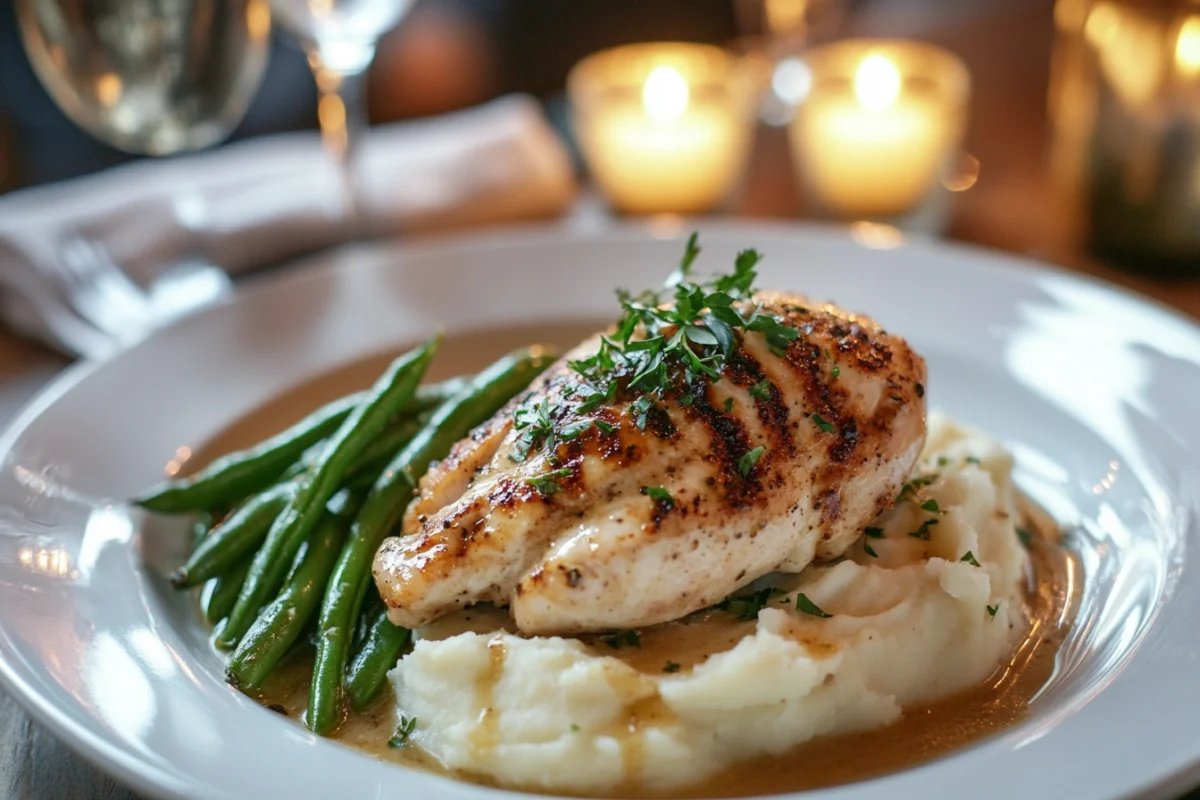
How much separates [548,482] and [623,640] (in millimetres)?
484

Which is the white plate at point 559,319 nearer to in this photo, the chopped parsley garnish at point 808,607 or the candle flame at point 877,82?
the chopped parsley garnish at point 808,607

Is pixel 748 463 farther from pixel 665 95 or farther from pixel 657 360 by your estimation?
pixel 665 95

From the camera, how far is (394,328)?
518cm

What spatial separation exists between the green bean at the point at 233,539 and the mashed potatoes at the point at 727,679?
80 cm

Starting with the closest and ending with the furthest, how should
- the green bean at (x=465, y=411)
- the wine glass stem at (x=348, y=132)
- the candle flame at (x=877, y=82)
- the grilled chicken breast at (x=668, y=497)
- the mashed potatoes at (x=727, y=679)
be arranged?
the mashed potatoes at (x=727, y=679) < the grilled chicken breast at (x=668, y=497) < the green bean at (x=465, y=411) < the wine glass stem at (x=348, y=132) < the candle flame at (x=877, y=82)

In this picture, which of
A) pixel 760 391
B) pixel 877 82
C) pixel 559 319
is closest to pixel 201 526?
pixel 559 319

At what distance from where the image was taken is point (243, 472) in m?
4.09

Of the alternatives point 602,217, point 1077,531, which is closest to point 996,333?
point 1077,531

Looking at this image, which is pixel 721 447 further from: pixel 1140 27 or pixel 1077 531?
pixel 1140 27

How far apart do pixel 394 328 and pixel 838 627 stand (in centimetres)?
266

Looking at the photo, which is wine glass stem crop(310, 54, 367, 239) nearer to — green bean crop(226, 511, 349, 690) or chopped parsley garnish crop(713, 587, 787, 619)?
green bean crop(226, 511, 349, 690)

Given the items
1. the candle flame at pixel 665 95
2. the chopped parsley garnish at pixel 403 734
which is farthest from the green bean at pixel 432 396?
the candle flame at pixel 665 95

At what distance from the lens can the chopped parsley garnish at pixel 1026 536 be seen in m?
4.00

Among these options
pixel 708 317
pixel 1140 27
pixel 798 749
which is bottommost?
pixel 798 749
